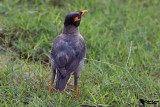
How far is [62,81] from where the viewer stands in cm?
403

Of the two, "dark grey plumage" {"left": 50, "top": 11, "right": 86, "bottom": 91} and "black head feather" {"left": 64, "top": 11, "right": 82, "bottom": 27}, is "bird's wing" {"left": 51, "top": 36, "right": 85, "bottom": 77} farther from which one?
"black head feather" {"left": 64, "top": 11, "right": 82, "bottom": 27}

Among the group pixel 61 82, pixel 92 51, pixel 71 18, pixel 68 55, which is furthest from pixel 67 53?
pixel 92 51

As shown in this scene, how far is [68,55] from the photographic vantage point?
4227 mm

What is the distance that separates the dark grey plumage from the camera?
4082 millimetres

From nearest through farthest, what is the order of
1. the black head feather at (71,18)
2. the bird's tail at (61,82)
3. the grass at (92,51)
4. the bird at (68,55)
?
the bird's tail at (61,82) → the bird at (68,55) → the grass at (92,51) → the black head feather at (71,18)

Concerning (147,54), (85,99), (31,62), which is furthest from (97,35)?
(85,99)

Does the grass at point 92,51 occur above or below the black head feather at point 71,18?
below

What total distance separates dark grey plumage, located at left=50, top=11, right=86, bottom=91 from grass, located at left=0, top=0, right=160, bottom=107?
30cm

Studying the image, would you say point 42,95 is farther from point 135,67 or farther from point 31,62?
point 135,67

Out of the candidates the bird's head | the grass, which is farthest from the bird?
the grass

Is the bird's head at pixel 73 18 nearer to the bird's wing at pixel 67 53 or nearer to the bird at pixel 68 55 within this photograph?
the bird at pixel 68 55

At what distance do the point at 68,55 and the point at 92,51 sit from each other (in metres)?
1.31

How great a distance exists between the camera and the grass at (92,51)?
13.9 ft

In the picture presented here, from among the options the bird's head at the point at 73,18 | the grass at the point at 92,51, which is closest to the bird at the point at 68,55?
the bird's head at the point at 73,18
